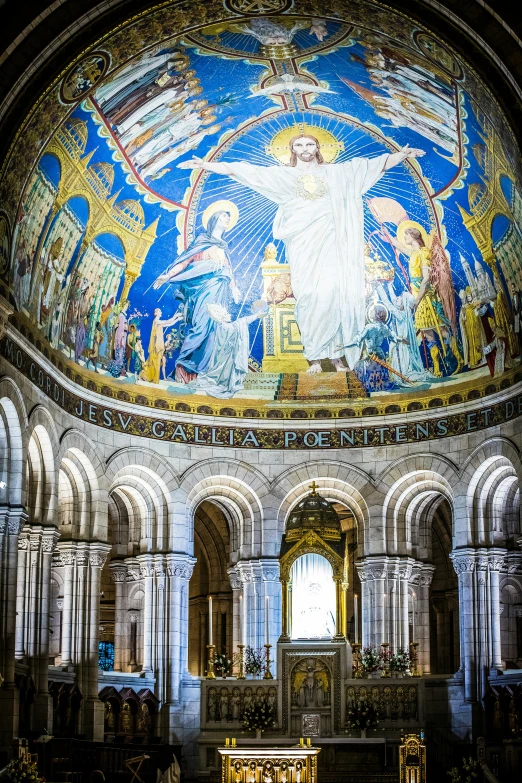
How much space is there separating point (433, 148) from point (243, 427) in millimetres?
9527

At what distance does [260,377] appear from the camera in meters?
41.2

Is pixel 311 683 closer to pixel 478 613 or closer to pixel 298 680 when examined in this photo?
pixel 298 680

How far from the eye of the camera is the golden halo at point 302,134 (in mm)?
37531

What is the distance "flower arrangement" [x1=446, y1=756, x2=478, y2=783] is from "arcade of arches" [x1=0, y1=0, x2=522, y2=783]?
0.55 meters

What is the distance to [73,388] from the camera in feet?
122

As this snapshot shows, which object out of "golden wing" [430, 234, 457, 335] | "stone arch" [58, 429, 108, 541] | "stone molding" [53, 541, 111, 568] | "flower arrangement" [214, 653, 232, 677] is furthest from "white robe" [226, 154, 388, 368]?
"flower arrangement" [214, 653, 232, 677]

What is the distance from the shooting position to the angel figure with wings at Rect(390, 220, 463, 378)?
39.3 meters

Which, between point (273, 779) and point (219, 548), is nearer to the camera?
point (273, 779)

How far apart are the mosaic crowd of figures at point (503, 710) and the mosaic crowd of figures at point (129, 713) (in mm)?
8571

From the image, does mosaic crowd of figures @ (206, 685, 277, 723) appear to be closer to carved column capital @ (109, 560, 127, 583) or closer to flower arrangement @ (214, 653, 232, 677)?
flower arrangement @ (214, 653, 232, 677)

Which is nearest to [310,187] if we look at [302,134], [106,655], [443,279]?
[302,134]

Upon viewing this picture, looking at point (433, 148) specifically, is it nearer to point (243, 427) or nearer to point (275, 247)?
point (275, 247)

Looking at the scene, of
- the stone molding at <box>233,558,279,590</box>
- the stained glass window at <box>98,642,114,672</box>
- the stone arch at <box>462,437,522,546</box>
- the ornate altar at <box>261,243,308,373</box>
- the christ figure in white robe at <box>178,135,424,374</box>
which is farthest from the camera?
the stained glass window at <box>98,642,114,672</box>

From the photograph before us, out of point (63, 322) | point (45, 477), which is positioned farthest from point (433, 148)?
point (45, 477)
